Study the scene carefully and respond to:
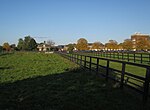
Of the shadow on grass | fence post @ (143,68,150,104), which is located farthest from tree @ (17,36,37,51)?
fence post @ (143,68,150,104)

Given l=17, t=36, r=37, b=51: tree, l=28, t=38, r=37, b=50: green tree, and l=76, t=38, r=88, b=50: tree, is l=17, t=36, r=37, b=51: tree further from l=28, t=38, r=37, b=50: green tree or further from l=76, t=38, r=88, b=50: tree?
l=76, t=38, r=88, b=50: tree

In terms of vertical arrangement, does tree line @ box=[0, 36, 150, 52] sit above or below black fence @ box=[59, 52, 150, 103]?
below

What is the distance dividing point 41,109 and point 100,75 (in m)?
6.17

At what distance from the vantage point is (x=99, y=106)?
6.08 m

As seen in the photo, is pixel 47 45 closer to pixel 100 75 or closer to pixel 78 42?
pixel 78 42

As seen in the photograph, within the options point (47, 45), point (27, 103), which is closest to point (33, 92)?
point (27, 103)

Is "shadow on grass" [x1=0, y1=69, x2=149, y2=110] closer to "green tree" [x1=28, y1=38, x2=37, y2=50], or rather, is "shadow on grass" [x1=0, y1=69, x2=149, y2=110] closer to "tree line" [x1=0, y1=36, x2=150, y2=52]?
"tree line" [x1=0, y1=36, x2=150, y2=52]

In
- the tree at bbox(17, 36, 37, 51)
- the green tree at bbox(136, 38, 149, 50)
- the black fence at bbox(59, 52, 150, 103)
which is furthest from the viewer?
the tree at bbox(17, 36, 37, 51)

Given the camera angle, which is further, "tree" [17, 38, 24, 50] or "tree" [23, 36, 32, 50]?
"tree" [17, 38, 24, 50]

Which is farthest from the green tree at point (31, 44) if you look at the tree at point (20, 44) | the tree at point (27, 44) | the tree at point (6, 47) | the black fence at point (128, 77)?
the black fence at point (128, 77)

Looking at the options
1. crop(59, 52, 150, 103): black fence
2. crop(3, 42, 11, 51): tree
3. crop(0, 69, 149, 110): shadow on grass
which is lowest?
crop(3, 42, 11, 51): tree

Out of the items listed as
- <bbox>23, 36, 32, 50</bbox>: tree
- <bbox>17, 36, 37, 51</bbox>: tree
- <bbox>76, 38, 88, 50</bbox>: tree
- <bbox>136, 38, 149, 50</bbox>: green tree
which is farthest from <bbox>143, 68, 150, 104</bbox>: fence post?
<bbox>23, 36, 32, 50</bbox>: tree

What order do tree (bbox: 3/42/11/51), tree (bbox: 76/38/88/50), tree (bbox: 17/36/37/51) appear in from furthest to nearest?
tree (bbox: 3/42/11/51), tree (bbox: 17/36/37/51), tree (bbox: 76/38/88/50)

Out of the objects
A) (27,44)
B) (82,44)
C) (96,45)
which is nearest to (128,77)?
(82,44)
